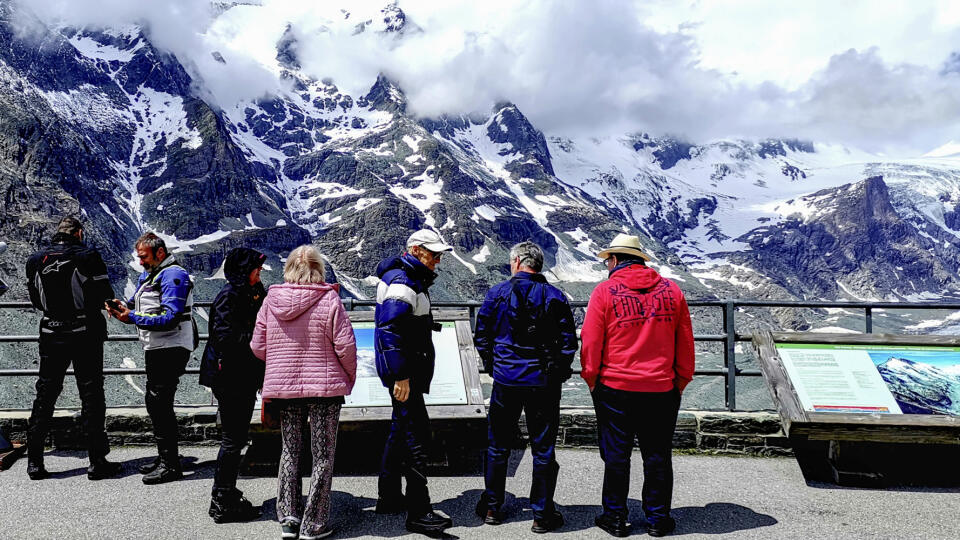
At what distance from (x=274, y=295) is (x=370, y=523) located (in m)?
2.32

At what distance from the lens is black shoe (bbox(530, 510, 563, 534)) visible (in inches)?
246

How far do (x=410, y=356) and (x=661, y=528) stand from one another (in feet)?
8.82

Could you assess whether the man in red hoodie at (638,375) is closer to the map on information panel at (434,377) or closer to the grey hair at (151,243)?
the map on information panel at (434,377)

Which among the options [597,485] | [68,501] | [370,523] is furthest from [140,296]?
[597,485]

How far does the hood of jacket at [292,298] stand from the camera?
582cm

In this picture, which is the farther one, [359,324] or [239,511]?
[359,324]

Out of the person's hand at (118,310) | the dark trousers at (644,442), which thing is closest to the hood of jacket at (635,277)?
the dark trousers at (644,442)

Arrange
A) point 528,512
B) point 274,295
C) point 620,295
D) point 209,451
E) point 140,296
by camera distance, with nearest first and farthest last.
Result: point 274,295 < point 620,295 < point 528,512 < point 140,296 < point 209,451

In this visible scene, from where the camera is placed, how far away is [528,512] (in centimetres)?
679

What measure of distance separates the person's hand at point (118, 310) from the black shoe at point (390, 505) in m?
3.12

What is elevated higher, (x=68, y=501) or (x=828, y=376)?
(x=828, y=376)

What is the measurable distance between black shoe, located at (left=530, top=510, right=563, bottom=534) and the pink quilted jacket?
212 cm

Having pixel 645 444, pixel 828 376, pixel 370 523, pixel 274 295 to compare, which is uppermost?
pixel 274 295

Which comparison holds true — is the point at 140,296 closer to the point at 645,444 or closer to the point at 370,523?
the point at 370,523
